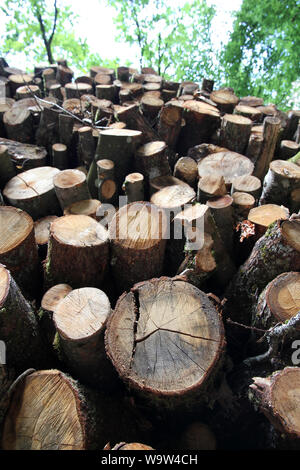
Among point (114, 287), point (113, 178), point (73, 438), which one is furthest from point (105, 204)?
point (73, 438)

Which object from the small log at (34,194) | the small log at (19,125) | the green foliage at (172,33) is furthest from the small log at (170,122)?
the green foliage at (172,33)

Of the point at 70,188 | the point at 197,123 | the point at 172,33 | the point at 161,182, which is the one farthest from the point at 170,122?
the point at 172,33

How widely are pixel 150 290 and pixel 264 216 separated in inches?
46.9

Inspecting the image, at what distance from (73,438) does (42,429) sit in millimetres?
159

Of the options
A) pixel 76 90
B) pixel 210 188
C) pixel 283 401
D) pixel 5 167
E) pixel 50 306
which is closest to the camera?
pixel 283 401

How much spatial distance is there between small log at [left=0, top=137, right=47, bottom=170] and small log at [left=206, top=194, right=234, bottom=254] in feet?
6.56

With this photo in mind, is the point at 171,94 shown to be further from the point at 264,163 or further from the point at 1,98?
the point at 1,98

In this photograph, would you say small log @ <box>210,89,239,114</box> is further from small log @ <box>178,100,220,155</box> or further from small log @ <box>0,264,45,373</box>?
small log @ <box>0,264,45,373</box>

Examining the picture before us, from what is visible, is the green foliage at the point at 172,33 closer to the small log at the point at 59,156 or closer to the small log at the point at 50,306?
the small log at the point at 59,156

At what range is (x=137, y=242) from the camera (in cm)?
218

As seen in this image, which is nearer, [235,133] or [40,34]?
[235,133]

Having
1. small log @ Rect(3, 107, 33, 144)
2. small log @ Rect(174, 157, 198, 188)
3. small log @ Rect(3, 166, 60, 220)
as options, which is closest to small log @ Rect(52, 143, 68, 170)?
small log @ Rect(3, 166, 60, 220)

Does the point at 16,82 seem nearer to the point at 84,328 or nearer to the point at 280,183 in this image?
the point at 280,183

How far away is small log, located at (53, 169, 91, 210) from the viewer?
266cm
